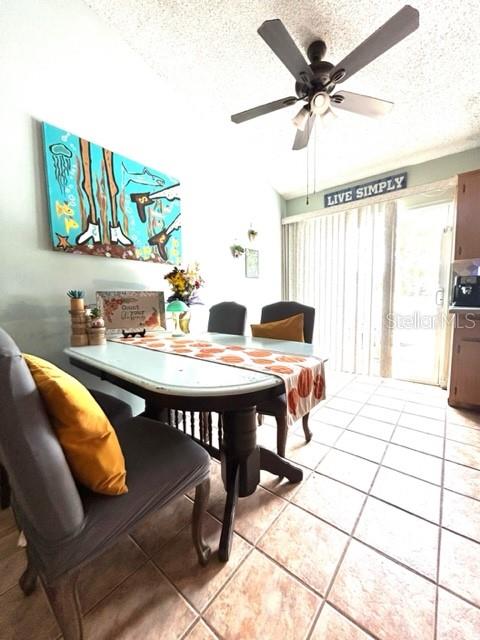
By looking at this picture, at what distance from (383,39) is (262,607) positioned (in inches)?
94.4

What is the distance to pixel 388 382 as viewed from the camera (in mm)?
2980

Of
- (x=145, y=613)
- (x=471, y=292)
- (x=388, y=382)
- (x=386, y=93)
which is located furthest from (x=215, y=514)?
(x=386, y=93)

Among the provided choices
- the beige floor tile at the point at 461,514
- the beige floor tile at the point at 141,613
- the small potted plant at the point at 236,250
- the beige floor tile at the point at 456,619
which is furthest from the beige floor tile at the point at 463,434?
the small potted plant at the point at 236,250

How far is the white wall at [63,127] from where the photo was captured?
1.50m

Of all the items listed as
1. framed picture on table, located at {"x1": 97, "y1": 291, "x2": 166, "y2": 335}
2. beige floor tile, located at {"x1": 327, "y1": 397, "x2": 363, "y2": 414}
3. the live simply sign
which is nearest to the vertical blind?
the live simply sign

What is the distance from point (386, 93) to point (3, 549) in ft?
12.0

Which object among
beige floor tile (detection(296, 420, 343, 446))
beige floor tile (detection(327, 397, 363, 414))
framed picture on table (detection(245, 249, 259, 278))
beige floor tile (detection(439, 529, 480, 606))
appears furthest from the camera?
framed picture on table (detection(245, 249, 259, 278))

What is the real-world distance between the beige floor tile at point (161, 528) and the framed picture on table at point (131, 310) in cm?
115

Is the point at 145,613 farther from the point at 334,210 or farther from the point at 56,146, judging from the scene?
the point at 334,210

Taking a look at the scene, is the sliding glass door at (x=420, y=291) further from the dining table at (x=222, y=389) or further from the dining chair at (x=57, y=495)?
the dining chair at (x=57, y=495)

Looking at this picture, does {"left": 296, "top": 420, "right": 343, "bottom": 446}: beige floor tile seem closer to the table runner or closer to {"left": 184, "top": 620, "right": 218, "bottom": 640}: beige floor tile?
the table runner

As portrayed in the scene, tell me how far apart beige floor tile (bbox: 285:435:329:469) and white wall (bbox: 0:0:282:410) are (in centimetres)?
166

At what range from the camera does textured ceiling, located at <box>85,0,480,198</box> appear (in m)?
1.54

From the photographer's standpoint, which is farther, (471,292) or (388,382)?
(388,382)
